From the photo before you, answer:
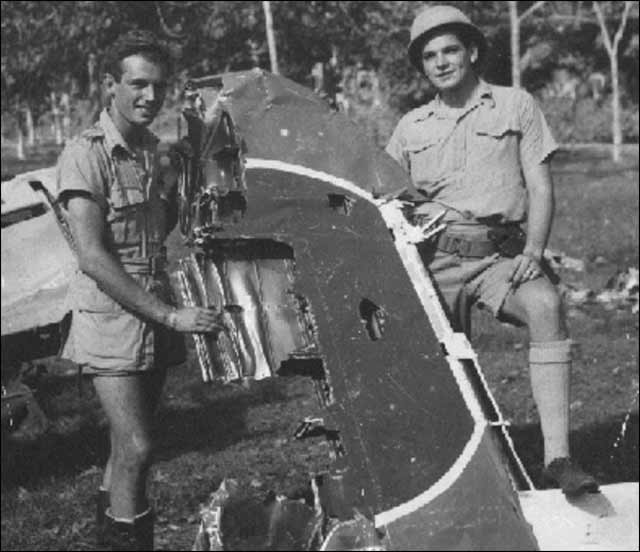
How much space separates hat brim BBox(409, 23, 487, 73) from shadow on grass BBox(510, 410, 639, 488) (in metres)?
2.55

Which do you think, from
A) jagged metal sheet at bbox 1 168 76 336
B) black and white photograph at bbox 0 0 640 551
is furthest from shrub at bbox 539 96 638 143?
black and white photograph at bbox 0 0 640 551

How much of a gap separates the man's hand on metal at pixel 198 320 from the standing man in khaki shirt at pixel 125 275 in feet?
0.86

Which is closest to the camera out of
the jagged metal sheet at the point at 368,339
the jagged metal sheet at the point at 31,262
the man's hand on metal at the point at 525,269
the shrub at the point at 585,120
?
the jagged metal sheet at the point at 368,339

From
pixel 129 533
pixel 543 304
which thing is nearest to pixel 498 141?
pixel 543 304

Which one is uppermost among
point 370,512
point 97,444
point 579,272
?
point 370,512

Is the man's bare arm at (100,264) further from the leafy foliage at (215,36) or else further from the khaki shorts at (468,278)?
the leafy foliage at (215,36)

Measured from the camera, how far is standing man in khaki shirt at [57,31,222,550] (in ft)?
14.2

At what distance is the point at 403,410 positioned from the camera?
3344mm

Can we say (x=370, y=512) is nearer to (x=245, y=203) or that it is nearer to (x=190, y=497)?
(x=245, y=203)

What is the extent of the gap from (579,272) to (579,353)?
4.13 m

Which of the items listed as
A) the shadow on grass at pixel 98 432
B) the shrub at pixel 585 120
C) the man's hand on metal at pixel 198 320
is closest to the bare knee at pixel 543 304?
the man's hand on metal at pixel 198 320

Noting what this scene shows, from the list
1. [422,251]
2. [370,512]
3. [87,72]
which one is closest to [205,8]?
[87,72]

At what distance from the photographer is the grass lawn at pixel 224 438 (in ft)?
21.2

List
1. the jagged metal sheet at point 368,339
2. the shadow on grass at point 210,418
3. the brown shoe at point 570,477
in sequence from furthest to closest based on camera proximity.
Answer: the shadow on grass at point 210,418, the brown shoe at point 570,477, the jagged metal sheet at point 368,339
